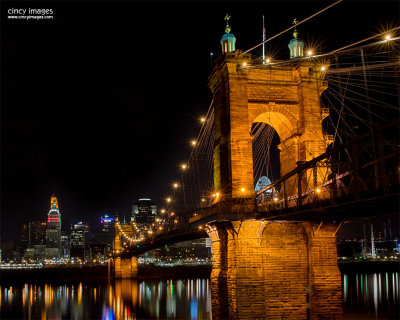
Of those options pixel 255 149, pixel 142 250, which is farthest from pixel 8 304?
pixel 255 149

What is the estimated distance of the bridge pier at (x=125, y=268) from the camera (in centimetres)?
10244

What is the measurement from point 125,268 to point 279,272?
81886 mm

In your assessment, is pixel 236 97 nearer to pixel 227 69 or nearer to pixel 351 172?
pixel 227 69

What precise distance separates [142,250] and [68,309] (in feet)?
103

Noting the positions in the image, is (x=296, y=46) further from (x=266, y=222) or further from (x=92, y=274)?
(x=92, y=274)

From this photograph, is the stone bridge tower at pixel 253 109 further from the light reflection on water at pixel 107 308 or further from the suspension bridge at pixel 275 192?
the light reflection on water at pixel 107 308

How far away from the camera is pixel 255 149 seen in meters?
33.1

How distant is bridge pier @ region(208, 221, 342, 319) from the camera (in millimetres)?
24641

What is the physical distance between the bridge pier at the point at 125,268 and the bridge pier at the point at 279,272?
3103 inches

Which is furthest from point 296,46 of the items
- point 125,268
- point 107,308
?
point 125,268

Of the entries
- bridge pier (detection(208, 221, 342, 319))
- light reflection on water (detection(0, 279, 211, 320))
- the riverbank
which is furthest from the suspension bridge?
the riverbank

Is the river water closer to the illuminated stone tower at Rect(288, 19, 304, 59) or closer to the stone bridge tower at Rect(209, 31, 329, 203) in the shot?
the stone bridge tower at Rect(209, 31, 329, 203)

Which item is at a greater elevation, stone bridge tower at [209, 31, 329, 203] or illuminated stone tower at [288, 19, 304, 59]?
illuminated stone tower at [288, 19, 304, 59]

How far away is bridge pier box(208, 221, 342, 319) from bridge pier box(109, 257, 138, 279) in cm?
7882
